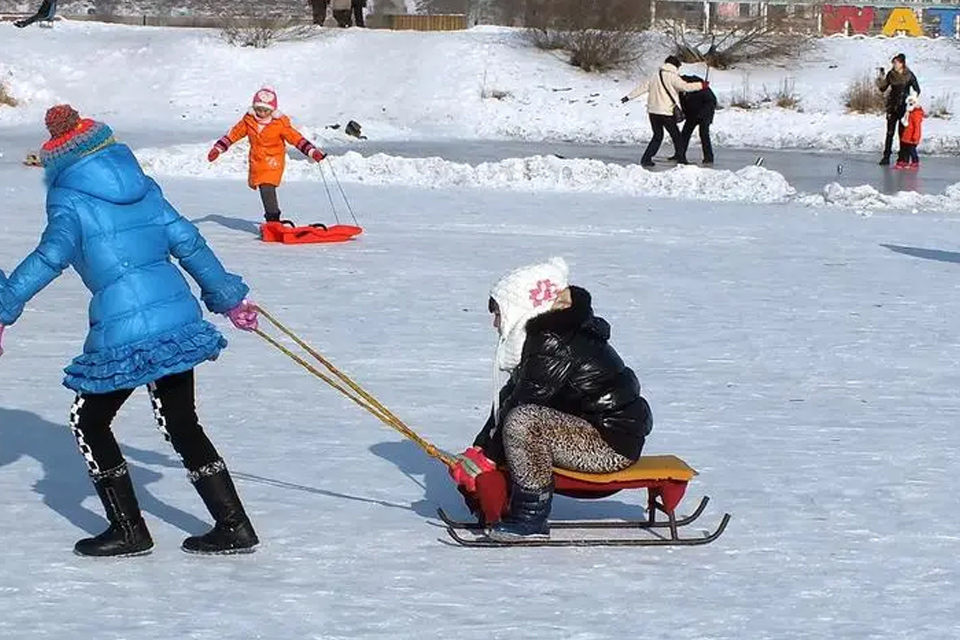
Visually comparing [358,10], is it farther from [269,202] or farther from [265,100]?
[269,202]

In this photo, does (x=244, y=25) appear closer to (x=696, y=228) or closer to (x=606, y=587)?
(x=696, y=228)

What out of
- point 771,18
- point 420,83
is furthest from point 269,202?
point 771,18

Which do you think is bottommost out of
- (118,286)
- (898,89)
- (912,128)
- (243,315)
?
(912,128)

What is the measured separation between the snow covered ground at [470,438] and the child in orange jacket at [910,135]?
32.2 ft

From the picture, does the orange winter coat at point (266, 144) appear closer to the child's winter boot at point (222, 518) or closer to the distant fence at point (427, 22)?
the child's winter boot at point (222, 518)

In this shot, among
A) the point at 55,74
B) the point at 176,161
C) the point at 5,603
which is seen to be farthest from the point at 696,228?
the point at 55,74

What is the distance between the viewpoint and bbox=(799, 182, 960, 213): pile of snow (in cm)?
1705

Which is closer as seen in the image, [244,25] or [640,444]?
[640,444]

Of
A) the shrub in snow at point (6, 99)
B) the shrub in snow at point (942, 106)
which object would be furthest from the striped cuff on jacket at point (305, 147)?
the shrub in snow at point (942, 106)

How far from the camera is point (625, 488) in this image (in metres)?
5.45

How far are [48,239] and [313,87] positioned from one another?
28.9m

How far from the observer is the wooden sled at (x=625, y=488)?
5453 millimetres

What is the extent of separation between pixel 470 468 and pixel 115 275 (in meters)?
1.33

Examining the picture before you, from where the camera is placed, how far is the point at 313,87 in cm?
3356
